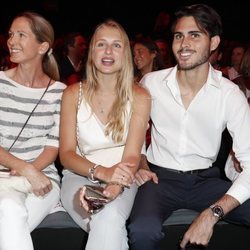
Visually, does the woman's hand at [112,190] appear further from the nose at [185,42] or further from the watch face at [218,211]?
the nose at [185,42]

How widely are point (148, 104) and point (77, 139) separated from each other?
40 centimetres

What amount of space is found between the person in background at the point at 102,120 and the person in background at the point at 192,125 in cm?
13

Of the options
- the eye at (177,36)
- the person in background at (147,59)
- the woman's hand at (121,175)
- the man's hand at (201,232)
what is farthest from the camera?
the person in background at (147,59)

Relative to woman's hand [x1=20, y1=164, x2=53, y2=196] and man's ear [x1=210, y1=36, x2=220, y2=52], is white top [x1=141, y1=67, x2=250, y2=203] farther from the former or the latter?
woman's hand [x1=20, y1=164, x2=53, y2=196]

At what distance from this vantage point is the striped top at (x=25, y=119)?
99.0 inches

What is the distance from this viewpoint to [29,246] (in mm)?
2104

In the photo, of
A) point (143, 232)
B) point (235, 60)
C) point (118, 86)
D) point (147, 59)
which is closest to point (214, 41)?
point (118, 86)

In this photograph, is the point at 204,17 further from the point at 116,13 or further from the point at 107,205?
the point at 116,13

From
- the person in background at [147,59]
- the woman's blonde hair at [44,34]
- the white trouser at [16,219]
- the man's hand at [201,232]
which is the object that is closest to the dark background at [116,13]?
the person in background at [147,59]

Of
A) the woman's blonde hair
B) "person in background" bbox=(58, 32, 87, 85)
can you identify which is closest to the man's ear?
the woman's blonde hair

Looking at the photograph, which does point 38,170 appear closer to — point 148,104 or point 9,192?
point 9,192

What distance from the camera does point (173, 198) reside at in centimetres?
247

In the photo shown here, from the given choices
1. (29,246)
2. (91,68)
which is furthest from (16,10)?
(29,246)

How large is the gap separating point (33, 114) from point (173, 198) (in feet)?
2.68
